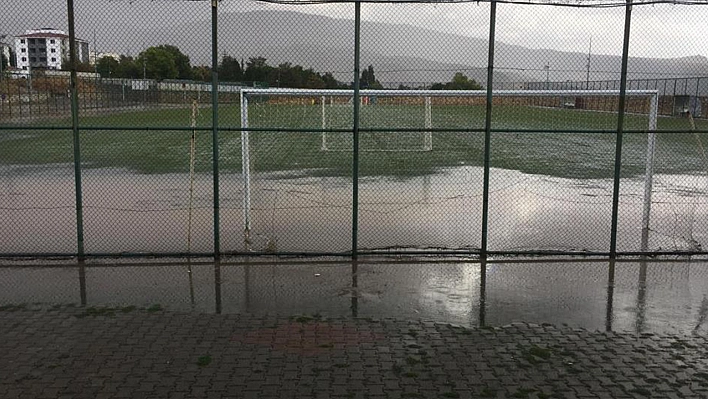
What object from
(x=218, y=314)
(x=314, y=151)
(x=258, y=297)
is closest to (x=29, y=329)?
(x=218, y=314)

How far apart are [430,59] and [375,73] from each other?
0.77m

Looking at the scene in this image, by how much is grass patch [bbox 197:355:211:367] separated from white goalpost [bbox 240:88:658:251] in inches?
140

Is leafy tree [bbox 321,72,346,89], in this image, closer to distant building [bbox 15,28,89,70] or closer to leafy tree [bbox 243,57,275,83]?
leafy tree [bbox 243,57,275,83]

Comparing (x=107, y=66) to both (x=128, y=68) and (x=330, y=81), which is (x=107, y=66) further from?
(x=330, y=81)

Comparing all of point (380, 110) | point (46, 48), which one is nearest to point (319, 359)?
point (46, 48)

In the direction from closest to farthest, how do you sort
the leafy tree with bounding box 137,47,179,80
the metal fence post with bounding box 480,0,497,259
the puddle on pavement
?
the puddle on pavement < the metal fence post with bounding box 480,0,497,259 < the leafy tree with bounding box 137,47,179,80

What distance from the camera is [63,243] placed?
9688 mm

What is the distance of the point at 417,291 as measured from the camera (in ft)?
24.2

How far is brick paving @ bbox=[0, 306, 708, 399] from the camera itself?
16.3 feet

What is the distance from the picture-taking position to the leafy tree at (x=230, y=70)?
343 inches

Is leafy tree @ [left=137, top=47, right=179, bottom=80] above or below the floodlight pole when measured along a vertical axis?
above

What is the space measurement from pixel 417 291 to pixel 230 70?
12.7ft

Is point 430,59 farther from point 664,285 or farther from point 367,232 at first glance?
point 664,285

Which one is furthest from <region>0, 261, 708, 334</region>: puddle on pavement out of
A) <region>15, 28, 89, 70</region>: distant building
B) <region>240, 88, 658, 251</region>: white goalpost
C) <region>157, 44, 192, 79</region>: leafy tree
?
<region>15, 28, 89, 70</region>: distant building
